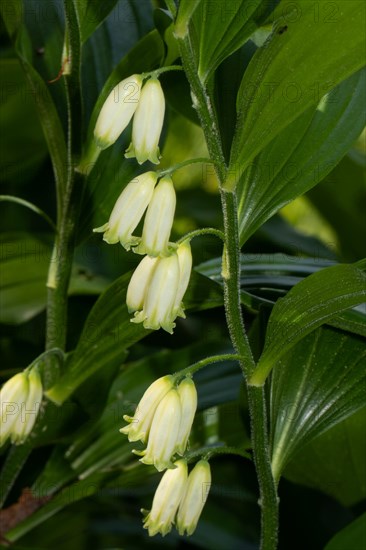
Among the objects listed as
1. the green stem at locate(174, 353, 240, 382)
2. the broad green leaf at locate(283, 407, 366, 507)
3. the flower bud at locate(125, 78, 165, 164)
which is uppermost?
the flower bud at locate(125, 78, 165, 164)

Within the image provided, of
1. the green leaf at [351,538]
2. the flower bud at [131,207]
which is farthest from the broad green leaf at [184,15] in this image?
the green leaf at [351,538]

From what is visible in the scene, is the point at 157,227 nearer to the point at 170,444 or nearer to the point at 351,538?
the point at 170,444

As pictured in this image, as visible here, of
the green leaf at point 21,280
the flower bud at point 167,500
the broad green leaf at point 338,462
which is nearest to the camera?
the flower bud at point 167,500

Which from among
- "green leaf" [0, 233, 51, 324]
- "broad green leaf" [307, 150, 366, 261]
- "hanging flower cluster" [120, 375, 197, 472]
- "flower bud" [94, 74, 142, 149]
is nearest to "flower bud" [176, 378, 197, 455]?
"hanging flower cluster" [120, 375, 197, 472]

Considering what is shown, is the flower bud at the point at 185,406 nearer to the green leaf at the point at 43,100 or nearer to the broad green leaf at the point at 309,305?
the broad green leaf at the point at 309,305

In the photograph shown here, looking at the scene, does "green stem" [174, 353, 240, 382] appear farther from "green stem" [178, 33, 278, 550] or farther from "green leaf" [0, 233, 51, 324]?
"green leaf" [0, 233, 51, 324]

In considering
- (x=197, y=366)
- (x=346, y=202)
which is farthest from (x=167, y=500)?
(x=346, y=202)

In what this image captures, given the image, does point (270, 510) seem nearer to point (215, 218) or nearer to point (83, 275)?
point (83, 275)
